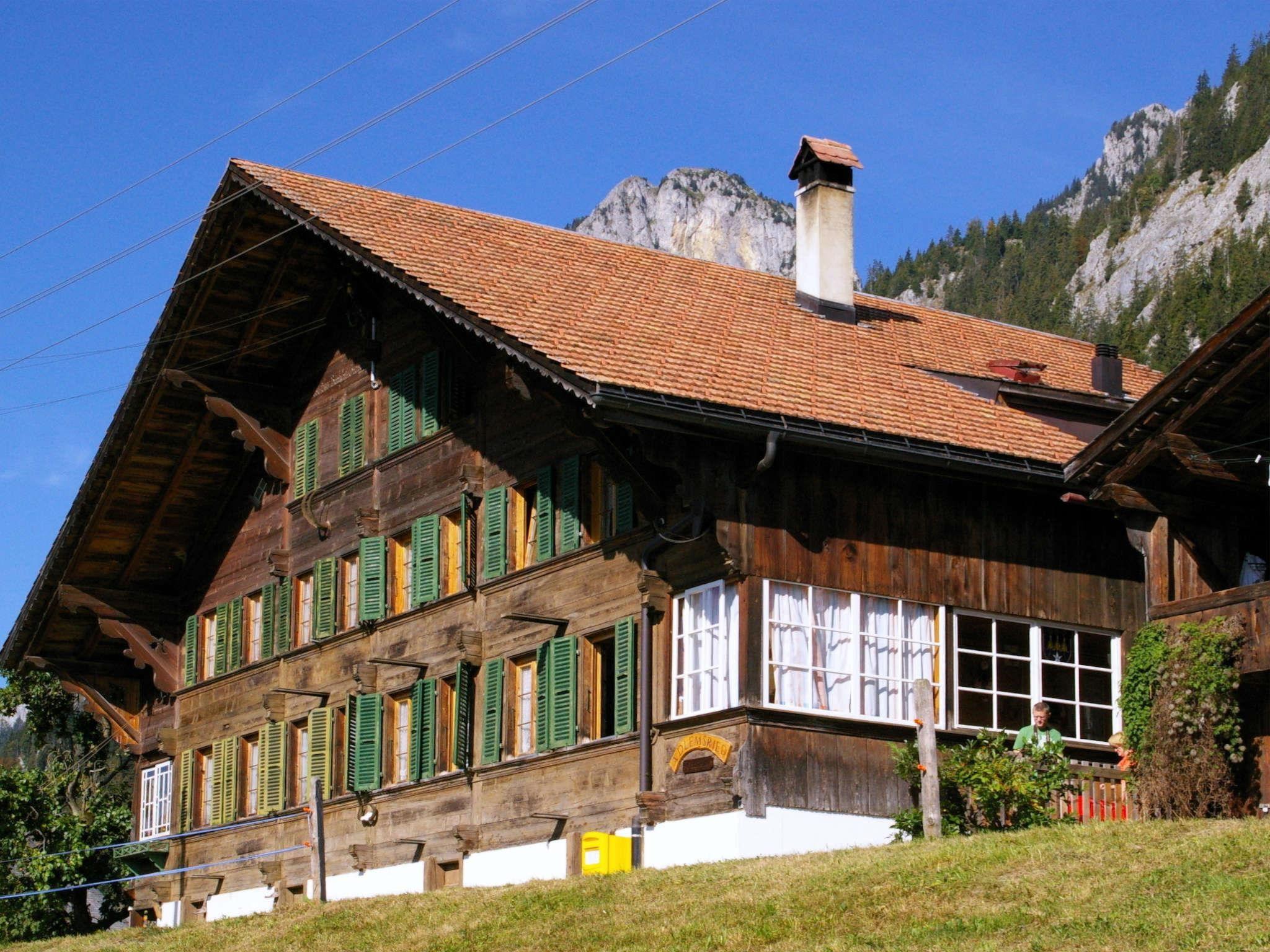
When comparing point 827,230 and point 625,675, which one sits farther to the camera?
point 827,230

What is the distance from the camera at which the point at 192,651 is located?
3388 cm

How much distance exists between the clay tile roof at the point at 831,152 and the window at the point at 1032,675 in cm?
751

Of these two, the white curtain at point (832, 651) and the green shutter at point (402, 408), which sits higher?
the green shutter at point (402, 408)

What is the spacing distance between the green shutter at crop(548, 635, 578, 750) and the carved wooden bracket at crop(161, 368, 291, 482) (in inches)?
358

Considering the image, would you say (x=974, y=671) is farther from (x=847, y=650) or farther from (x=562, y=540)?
(x=562, y=540)

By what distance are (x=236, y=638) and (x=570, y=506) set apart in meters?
10.7

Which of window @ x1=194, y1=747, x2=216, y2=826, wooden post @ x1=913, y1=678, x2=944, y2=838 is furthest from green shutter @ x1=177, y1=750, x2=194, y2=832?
wooden post @ x1=913, y1=678, x2=944, y2=838

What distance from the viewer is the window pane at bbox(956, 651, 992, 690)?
73.3ft

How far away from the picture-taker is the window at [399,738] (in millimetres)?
26672

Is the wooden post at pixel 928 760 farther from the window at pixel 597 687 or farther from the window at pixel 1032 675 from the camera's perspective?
the window at pixel 597 687

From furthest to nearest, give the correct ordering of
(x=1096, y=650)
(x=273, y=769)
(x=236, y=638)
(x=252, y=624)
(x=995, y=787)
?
(x=236, y=638), (x=252, y=624), (x=273, y=769), (x=1096, y=650), (x=995, y=787)

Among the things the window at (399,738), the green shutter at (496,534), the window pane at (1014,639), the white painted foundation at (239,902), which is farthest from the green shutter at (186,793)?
the window pane at (1014,639)

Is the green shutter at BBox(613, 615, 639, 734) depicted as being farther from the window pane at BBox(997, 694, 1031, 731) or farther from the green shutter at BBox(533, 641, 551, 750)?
the window pane at BBox(997, 694, 1031, 731)

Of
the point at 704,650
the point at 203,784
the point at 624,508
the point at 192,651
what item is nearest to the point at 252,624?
the point at 192,651
